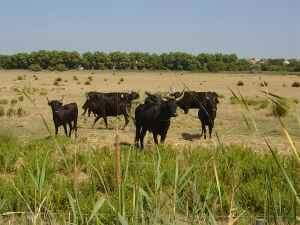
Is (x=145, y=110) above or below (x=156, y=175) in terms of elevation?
below

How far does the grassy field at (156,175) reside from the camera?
8.63ft

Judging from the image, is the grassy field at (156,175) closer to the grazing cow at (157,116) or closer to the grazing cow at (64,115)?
the grazing cow at (157,116)

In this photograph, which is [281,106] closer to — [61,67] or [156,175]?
[156,175]

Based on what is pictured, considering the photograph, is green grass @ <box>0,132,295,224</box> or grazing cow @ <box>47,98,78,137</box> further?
grazing cow @ <box>47,98,78,137</box>

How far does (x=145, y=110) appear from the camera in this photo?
15.6 m

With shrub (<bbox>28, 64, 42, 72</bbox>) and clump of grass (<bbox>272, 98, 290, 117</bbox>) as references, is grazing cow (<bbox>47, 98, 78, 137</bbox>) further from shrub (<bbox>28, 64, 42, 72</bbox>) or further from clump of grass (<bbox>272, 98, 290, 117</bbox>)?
shrub (<bbox>28, 64, 42, 72</bbox>)

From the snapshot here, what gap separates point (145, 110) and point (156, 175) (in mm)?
13071

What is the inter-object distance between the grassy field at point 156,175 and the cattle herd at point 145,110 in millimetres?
668

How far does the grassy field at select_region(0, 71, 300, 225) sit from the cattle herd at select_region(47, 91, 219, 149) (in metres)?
0.67

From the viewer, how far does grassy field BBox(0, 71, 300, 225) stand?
2.63 m

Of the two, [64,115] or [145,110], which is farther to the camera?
[64,115]

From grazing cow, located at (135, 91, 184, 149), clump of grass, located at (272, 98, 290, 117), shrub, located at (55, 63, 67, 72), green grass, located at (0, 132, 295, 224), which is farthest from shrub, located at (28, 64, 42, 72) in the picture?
clump of grass, located at (272, 98, 290, 117)

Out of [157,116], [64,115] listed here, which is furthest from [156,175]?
[64,115]

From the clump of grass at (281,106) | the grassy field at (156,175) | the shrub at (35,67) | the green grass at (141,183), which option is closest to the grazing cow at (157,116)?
the grassy field at (156,175)
